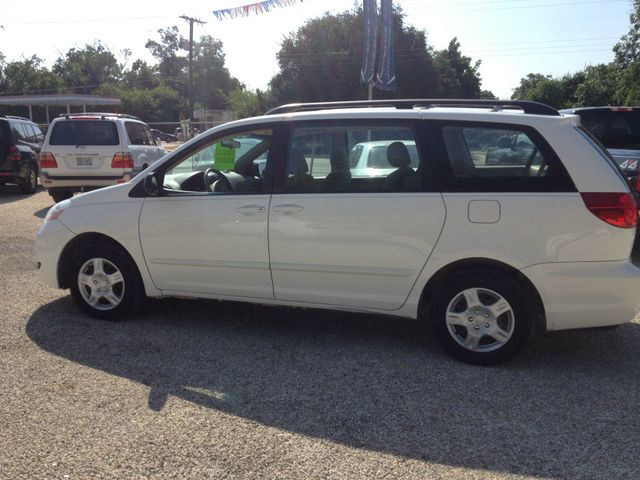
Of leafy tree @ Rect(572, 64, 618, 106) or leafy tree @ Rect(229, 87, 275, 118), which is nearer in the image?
leafy tree @ Rect(572, 64, 618, 106)

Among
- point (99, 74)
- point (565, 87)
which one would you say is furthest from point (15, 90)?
point (565, 87)

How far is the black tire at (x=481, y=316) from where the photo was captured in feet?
13.3

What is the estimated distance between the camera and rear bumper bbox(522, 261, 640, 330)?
392 cm

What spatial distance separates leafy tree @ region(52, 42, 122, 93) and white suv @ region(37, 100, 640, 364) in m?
77.3

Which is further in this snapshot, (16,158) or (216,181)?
(16,158)

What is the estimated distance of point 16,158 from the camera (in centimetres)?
1330

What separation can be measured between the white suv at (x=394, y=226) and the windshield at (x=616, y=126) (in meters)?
4.84

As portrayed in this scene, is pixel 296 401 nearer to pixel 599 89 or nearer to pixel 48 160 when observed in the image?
pixel 48 160

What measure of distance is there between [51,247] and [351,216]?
2.65 m

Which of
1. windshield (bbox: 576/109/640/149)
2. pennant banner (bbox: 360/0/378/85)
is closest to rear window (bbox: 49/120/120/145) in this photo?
windshield (bbox: 576/109/640/149)

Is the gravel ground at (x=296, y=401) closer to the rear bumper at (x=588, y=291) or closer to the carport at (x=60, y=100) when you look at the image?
the rear bumper at (x=588, y=291)

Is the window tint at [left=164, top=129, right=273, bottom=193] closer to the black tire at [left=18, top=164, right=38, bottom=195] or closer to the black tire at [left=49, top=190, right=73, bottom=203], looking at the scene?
the black tire at [left=49, top=190, right=73, bottom=203]

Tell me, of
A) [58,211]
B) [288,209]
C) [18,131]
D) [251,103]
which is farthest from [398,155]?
[251,103]

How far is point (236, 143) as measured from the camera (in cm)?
500
